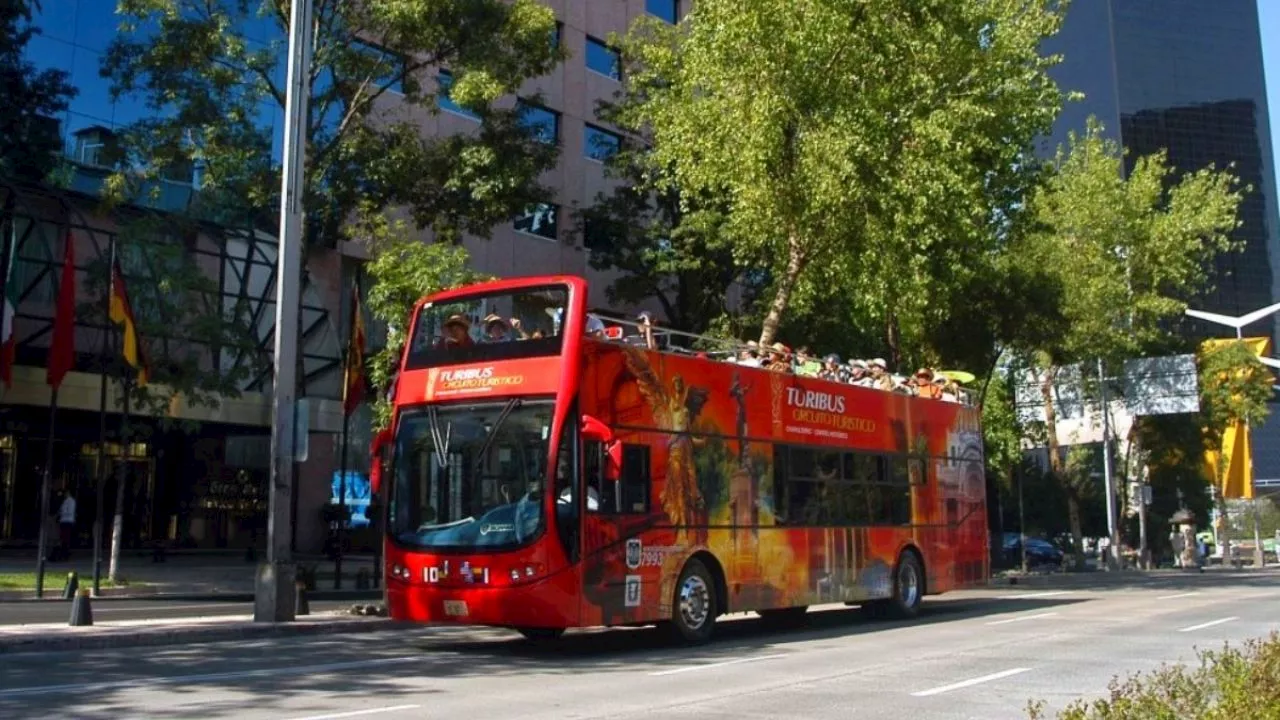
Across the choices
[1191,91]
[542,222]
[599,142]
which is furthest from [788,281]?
[1191,91]

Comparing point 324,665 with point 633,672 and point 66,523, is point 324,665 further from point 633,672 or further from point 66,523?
point 66,523

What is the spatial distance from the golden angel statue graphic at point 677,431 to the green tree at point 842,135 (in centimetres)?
878

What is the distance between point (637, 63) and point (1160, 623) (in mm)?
23631

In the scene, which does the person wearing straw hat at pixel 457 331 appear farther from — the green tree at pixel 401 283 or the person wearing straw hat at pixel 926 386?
the person wearing straw hat at pixel 926 386

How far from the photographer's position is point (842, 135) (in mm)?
23562

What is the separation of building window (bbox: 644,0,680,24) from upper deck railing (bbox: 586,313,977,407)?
83.1 feet

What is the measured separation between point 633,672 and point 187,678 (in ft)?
14.2

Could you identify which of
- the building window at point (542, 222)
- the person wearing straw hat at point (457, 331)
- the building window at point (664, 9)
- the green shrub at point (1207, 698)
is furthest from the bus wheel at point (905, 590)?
the building window at point (664, 9)

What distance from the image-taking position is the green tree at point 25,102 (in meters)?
27.2

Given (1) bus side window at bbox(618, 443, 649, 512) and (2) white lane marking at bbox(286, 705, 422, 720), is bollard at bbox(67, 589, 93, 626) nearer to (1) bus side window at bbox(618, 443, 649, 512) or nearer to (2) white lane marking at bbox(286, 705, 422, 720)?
(1) bus side window at bbox(618, 443, 649, 512)

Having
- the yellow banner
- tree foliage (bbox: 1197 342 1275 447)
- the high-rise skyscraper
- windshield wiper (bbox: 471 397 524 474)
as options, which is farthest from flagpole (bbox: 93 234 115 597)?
the high-rise skyscraper

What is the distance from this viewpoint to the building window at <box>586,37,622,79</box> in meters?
42.8

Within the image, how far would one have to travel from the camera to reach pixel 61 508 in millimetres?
30922

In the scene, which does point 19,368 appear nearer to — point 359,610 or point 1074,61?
point 359,610
